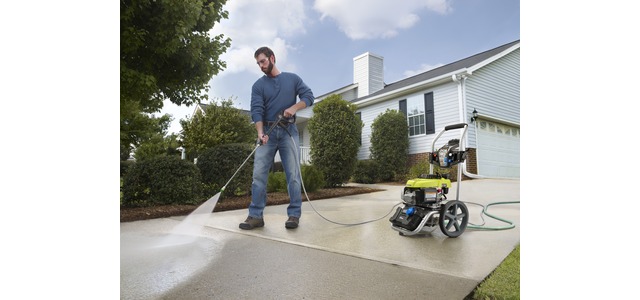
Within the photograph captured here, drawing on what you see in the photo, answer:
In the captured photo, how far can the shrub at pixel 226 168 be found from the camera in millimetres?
1392

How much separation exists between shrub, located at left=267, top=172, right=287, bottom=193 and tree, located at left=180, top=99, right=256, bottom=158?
10.5 inches

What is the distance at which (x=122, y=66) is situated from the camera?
121 cm

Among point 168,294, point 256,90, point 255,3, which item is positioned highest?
point 255,3

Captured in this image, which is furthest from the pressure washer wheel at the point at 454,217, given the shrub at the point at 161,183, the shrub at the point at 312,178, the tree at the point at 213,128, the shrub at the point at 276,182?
the shrub at the point at 161,183

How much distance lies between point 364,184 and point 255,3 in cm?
101

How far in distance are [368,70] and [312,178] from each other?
2.64 ft

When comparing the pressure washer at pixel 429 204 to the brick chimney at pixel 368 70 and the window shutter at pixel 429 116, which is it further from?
the brick chimney at pixel 368 70

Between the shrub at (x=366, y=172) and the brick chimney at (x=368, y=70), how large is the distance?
461 mm

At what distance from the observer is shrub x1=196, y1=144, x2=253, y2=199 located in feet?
4.57

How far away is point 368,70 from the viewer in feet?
4.58

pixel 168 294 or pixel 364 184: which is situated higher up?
pixel 364 184
